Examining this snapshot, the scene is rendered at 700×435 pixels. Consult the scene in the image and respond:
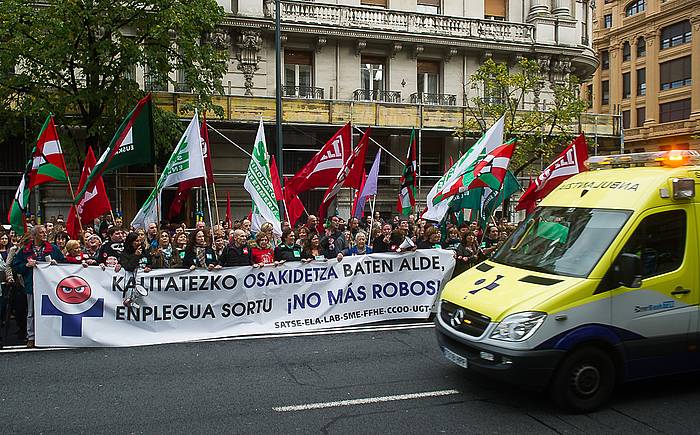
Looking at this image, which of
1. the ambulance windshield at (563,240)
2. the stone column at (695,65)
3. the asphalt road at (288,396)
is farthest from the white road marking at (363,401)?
the stone column at (695,65)

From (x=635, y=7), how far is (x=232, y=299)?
56709 millimetres

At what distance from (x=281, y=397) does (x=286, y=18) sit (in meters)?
18.8

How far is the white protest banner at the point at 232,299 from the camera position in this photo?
8078 millimetres

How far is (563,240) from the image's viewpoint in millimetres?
6070

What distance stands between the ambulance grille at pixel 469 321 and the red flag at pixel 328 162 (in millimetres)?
6380

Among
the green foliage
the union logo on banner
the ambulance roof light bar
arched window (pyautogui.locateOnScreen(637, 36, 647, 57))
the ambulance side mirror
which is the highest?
arched window (pyautogui.locateOnScreen(637, 36, 647, 57))

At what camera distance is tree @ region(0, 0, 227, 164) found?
1494cm

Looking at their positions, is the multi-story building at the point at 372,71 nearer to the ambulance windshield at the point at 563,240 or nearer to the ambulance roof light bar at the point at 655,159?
the ambulance roof light bar at the point at 655,159

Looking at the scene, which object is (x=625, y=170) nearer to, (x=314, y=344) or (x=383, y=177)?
(x=314, y=344)

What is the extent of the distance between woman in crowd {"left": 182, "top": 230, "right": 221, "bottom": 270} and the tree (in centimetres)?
818

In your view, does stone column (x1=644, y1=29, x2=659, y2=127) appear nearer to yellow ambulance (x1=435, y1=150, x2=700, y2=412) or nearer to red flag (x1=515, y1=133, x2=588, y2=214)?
red flag (x1=515, y1=133, x2=588, y2=214)

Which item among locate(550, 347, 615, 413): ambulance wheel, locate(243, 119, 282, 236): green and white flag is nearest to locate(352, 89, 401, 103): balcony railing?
locate(243, 119, 282, 236): green and white flag

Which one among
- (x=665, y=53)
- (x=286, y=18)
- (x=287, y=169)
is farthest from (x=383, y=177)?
(x=665, y=53)

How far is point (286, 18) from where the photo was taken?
22.4 m
